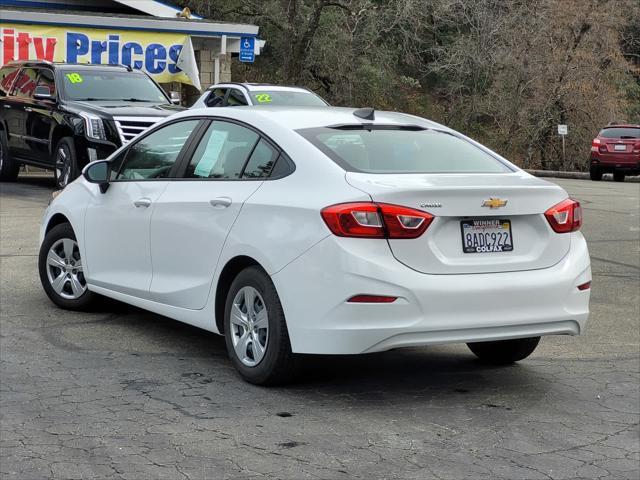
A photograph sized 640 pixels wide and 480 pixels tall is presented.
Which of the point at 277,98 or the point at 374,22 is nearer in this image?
the point at 277,98

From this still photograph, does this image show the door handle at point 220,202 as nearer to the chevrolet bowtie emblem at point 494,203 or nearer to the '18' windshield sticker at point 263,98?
the chevrolet bowtie emblem at point 494,203

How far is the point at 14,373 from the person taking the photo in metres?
6.36

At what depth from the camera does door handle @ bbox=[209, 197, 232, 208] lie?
6.47 m

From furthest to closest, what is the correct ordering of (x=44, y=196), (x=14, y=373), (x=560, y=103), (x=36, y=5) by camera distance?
1. (x=560, y=103)
2. (x=36, y=5)
3. (x=44, y=196)
4. (x=14, y=373)

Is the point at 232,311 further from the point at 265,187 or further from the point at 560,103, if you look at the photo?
the point at 560,103

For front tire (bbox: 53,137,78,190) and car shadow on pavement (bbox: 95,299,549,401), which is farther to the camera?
front tire (bbox: 53,137,78,190)

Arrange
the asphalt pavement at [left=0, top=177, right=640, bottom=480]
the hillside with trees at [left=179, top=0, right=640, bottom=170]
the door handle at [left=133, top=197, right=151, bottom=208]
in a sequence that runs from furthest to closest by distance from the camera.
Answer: the hillside with trees at [left=179, top=0, right=640, bottom=170]
the door handle at [left=133, top=197, right=151, bottom=208]
the asphalt pavement at [left=0, top=177, right=640, bottom=480]

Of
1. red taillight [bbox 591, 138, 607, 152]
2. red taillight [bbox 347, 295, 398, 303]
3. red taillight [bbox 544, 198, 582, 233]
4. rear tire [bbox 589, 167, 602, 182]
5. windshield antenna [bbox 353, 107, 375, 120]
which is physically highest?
windshield antenna [bbox 353, 107, 375, 120]

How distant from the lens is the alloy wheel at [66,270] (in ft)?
26.7

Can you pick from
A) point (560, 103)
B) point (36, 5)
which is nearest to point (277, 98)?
point (36, 5)

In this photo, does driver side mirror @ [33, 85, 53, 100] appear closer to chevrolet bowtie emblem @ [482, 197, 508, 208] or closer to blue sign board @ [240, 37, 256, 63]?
blue sign board @ [240, 37, 256, 63]

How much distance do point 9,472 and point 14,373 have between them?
5.74ft

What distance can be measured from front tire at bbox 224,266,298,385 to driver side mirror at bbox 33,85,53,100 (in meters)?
11.1

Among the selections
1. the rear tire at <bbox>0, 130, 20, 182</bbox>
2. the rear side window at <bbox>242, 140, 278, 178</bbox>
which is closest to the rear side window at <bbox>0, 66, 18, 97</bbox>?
the rear tire at <bbox>0, 130, 20, 182</bbox>
